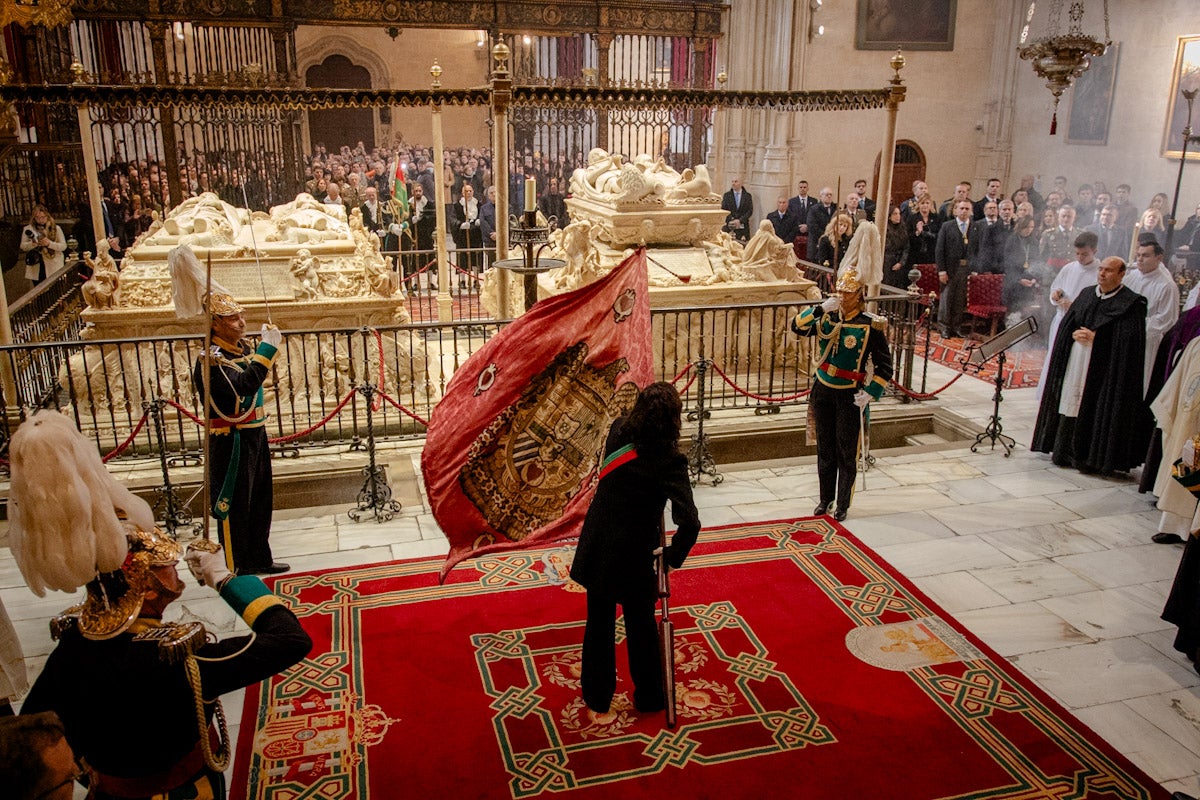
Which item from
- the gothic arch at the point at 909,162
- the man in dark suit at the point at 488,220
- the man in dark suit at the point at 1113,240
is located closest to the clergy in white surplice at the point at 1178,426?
the man in dark suit at the point at 1113,240

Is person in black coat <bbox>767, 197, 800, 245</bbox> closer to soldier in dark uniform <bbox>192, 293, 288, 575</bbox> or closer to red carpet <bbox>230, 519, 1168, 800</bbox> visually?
red carpet <bbox>230, 519, 1168, 800</bbox>

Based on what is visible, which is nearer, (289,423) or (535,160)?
(289,423)

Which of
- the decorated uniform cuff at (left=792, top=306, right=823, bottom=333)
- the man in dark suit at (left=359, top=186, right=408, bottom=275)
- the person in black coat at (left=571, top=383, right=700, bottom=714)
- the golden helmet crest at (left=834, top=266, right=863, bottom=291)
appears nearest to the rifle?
the person in black coat at (left=571, top=383, right=700, bottom=714)

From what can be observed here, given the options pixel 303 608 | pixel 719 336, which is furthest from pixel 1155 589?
pixel 303 608

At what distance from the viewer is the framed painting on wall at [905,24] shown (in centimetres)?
1672

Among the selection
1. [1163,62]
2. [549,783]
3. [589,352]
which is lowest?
[549,783]

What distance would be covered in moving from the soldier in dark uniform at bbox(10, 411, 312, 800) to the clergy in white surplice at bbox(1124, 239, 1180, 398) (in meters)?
7.43

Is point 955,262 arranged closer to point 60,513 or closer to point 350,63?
point 60,513

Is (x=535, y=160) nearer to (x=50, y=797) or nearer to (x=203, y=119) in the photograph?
(x=203, y=119)

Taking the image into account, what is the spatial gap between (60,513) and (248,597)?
0.60 metres

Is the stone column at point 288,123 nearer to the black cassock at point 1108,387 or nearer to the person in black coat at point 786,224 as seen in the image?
the person in black coat at point 786,224

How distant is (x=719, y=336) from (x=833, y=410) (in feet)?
10.1

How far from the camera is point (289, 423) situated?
27.6 feet

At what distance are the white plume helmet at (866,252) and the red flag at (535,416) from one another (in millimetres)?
3316
